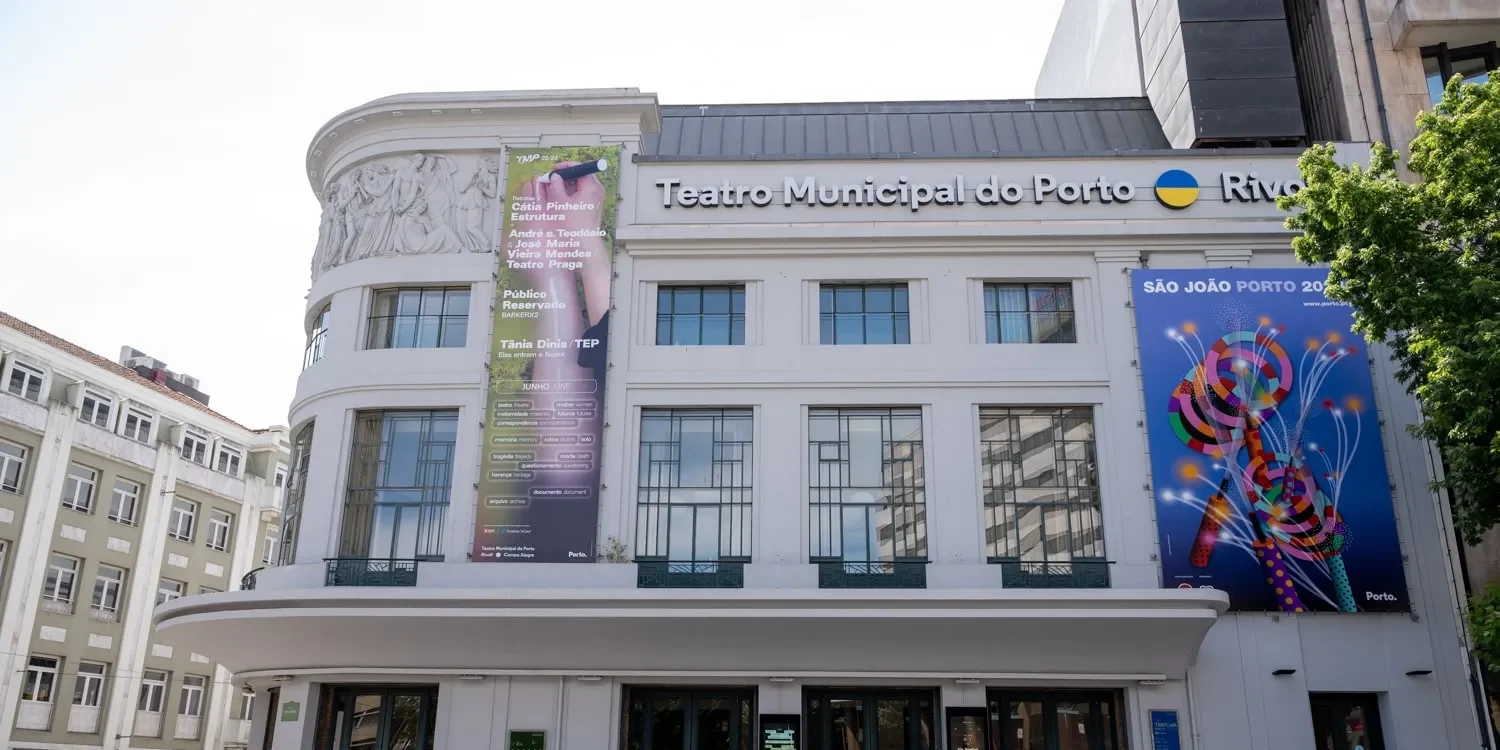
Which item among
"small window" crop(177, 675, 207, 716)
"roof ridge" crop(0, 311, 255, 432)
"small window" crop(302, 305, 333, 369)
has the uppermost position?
"roof ridge" crop(0, 311, 255, 432)

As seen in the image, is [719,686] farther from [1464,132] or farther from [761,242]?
[1464,132]

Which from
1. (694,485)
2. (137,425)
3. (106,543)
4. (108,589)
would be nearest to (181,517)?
(106,543)

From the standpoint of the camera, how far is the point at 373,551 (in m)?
21.3

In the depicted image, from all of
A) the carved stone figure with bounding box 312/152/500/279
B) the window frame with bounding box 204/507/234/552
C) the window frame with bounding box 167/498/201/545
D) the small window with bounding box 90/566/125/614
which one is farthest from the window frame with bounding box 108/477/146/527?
the carved stone figure with bounding box 312/152/500/279

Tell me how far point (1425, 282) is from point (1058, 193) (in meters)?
6.99

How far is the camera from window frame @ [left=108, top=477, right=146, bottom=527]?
40781mm

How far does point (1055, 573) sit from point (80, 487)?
34.1 meters

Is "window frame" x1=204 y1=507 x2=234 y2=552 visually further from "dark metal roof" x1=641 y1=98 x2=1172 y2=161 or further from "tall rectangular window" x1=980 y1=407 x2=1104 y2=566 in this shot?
"tall rectangular window" x1=980 y1=407 x2=1104 y2=566

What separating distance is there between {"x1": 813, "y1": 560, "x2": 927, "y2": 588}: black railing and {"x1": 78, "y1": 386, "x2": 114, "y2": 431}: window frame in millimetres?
30911

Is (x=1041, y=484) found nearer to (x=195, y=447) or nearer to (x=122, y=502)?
(x=122, y=502)

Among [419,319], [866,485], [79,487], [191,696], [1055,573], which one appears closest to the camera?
[1055,573]

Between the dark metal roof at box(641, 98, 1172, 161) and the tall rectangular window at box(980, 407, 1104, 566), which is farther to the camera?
the dark metal roof at box(641, 98, 1172, 161)

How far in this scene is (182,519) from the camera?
4406cm

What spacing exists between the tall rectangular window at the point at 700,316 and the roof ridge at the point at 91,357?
87.0 ft
